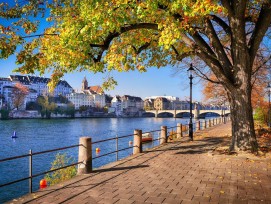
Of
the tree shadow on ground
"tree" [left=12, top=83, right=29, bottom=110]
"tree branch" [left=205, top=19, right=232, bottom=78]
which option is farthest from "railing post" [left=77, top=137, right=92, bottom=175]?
"tree" [left=12, top=83, right=29, bottom=110]

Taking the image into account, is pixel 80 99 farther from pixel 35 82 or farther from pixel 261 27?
pixel 261 27

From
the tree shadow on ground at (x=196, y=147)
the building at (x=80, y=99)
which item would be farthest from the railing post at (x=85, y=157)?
the building at (x=80, y=99)

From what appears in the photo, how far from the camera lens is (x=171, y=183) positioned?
811 cm

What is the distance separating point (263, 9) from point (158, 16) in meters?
5.14

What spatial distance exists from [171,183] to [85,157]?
10.8ft

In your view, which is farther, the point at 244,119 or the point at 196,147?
the point at 196,147

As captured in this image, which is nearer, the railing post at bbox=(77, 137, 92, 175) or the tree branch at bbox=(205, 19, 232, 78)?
the railing post at bbox=(77, 137, 92, 175)

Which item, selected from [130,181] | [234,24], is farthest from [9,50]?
[234,24]

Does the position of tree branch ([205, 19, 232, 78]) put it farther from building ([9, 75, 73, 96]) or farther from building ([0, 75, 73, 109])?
building ([9, 75, 73, 96])

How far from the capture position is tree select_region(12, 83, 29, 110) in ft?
463

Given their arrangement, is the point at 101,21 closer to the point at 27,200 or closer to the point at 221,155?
the point at 27,200

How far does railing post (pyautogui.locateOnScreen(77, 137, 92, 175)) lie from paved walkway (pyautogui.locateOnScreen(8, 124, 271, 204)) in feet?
1.06

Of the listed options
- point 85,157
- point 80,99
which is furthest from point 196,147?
point 80,99

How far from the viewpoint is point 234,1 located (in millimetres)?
12031
